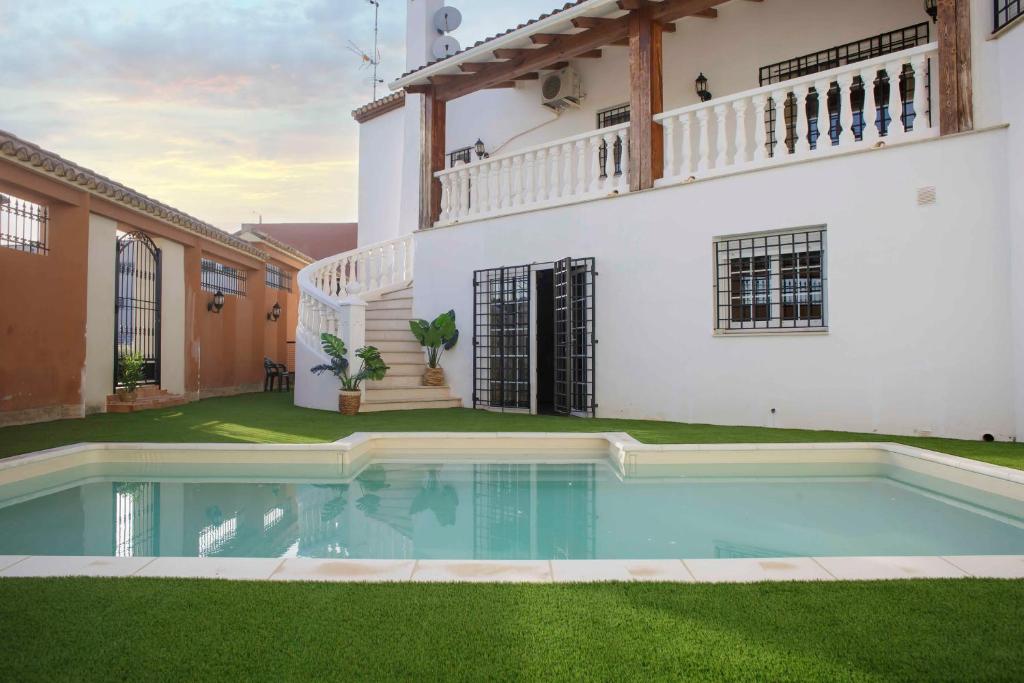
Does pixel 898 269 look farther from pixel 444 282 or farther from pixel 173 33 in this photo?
pixel 173 33

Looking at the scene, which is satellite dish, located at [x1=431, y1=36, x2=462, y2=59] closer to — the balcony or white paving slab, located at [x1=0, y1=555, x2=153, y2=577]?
the balcony

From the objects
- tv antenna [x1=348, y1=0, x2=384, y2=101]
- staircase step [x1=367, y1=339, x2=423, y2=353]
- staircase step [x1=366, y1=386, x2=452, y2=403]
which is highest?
tv antenna [x1=348, y1=0, x2=384, y2=101]

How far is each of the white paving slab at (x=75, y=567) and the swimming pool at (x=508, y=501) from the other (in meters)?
0.63

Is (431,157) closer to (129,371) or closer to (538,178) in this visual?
(538,178)

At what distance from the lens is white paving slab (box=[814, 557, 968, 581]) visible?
2752 mm

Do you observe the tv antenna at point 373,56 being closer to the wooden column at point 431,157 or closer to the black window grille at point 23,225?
the wooden column at point 431,157

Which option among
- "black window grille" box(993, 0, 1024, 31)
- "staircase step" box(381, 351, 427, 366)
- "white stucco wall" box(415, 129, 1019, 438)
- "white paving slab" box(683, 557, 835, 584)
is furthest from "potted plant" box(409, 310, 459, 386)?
"white paving slab" box(683, 557, 835, 584)

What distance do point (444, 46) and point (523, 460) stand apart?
1063 centimetres

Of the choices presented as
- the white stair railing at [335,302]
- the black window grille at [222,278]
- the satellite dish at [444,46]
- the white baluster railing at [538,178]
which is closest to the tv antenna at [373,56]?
the satellite dish at [444,46]

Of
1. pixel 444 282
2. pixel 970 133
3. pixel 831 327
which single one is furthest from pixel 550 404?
pixel 970 133

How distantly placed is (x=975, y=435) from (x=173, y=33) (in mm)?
14442

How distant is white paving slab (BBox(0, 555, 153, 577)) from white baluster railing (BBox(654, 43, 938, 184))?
24.4 ft

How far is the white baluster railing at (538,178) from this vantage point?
9328 millimetres

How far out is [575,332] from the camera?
952 centimetres
